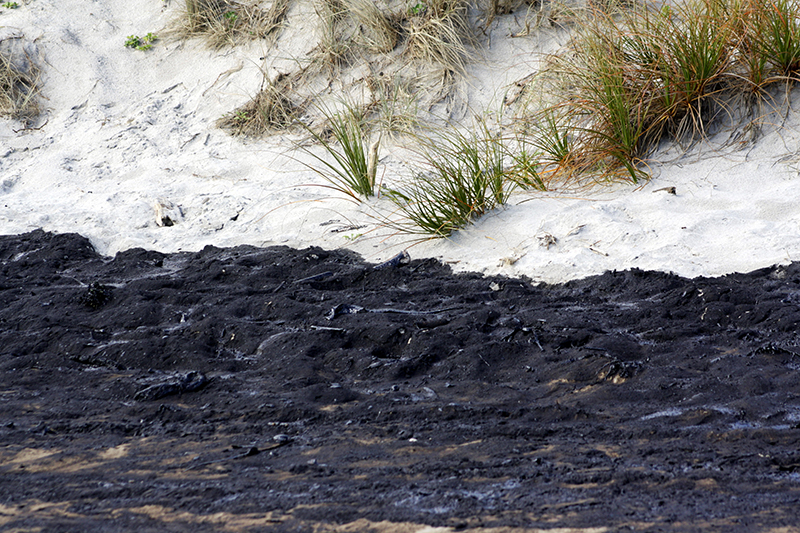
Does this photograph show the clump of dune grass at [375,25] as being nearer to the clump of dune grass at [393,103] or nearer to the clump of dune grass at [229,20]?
the clump of dune grass at [393,103]

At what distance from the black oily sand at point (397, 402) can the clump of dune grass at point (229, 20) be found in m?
3.90

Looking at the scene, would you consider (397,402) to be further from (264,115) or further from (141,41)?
(141,41)

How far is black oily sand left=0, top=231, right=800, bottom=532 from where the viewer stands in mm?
1206

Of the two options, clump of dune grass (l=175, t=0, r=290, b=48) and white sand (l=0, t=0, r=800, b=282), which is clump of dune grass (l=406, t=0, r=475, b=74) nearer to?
white sand (l=0, t=0, r=800, b=282)

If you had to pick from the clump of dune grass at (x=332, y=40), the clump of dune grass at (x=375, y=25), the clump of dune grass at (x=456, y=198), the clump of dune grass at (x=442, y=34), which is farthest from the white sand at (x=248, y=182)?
the clump of dune grass at (x=375, y=25)

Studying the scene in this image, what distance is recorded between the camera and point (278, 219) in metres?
3.79

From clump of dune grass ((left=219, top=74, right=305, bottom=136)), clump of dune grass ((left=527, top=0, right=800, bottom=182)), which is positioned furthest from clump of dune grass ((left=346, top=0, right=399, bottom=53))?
clump of dune grass ((left=527, top=0, right=800, bottom=182))

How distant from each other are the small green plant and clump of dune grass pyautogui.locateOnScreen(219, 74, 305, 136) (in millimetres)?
1686

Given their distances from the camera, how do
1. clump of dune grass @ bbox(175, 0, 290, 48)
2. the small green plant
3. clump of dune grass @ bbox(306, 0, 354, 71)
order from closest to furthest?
1. clump of dune grass @ bbox(306, 0, 354, 71)
2. clump of dune grass @ bbox(175, 0, 290, 48)
3. the small green plant

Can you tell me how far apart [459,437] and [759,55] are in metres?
3.50

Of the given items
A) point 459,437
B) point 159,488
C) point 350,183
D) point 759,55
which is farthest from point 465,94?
point 159,488

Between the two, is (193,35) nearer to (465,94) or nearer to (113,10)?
(113,10)

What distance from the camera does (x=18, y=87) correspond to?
6039 mm

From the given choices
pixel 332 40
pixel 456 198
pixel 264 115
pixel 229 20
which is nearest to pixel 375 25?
pixel 332 40
